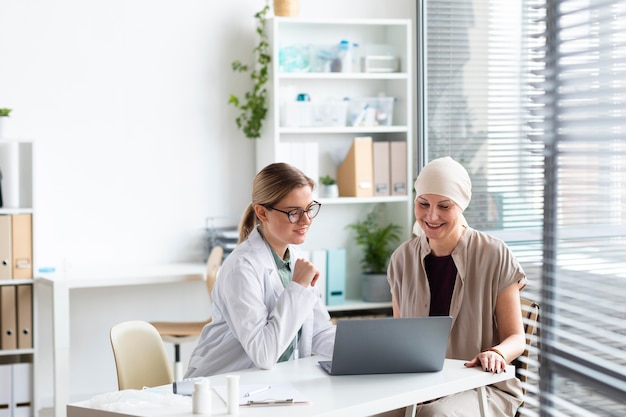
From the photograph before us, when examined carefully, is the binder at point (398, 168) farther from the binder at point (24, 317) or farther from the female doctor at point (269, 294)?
the female doctor at point (269, 294)

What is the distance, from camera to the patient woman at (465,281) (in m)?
2.93

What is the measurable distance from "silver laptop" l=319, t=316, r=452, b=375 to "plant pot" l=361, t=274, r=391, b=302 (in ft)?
8.36

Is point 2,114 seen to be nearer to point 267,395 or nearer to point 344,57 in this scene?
point 344,57

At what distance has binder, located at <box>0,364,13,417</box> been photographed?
14.7 feet

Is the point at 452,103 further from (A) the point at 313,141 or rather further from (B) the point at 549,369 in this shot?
(B) the point at 549,369

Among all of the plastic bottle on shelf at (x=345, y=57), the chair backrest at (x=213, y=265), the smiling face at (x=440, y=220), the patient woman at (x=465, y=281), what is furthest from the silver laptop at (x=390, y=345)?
the plastic bottle on shelf at (x=345, y=57)

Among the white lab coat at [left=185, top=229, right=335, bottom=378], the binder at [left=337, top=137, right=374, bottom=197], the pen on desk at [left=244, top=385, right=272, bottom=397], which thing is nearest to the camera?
the pen on desk at [left=244, top=385, right=272, bottom=397]

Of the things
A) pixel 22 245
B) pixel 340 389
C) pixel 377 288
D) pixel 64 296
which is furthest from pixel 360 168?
pixel 340 389

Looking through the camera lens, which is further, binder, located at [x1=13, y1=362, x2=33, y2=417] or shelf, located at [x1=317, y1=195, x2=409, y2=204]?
shelf, located at [x1=317, y1=195, x2=409, y2=204]

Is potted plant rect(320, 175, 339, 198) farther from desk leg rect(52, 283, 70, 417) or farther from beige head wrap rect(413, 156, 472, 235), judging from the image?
beige head wrap rect(413, 156, 472, 235)

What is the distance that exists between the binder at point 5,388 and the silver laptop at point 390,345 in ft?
8.15

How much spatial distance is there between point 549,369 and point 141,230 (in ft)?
7.87

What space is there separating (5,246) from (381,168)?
206 centimetres

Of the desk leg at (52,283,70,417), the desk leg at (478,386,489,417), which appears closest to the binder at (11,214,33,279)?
the desk leg at (52,283,70,417)
